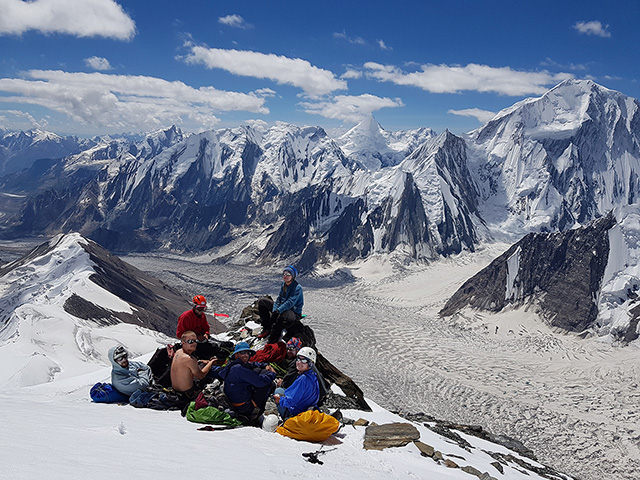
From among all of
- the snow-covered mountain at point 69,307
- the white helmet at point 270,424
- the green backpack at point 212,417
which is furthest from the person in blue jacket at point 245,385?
the snow-covered mountain at point 69,307

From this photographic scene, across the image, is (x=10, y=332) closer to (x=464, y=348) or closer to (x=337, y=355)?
(x=337, y=355)

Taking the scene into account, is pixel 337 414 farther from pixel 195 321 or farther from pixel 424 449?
pixel 195 321

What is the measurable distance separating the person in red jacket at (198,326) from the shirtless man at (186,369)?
11.6ft

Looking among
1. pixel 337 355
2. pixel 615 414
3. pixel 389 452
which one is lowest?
pixel 337 355

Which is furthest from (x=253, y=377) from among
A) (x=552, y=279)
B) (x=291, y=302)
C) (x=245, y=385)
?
(x=552, y=279)

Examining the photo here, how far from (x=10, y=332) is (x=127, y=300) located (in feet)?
126

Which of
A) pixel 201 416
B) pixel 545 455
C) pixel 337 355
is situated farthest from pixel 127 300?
pixel 201 416

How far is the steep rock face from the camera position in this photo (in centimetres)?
11038

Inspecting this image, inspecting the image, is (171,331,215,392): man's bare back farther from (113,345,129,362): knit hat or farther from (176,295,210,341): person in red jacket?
(176,295,210,341): person in red jacket

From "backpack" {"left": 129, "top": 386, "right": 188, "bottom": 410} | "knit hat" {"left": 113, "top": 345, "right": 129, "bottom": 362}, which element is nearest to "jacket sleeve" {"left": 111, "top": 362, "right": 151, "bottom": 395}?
"backpack" {"left": 129, "top": 386, "right": 188, "bottom": 410}

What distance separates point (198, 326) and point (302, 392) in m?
7.61

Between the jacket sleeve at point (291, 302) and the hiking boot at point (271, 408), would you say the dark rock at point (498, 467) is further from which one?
the jacket sleeve at point (291, 302)

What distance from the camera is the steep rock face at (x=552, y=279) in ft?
362

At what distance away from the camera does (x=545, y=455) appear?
54688 mm
